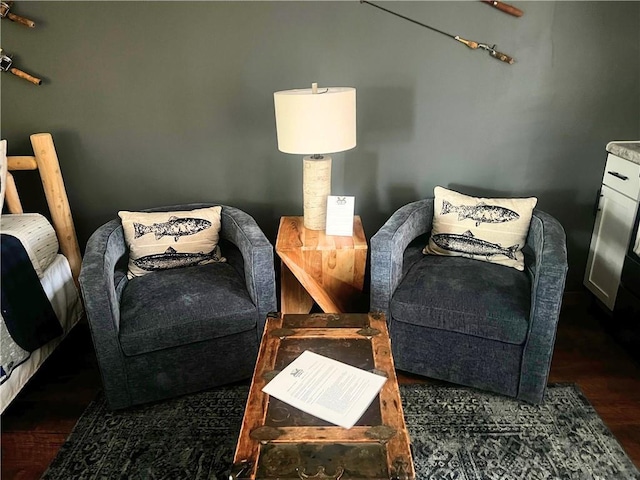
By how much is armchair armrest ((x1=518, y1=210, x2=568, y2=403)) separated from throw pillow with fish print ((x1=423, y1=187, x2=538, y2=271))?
0.56 ft

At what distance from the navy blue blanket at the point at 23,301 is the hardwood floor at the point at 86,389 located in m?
0.28

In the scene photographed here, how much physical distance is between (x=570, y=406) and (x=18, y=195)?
8.95 feet

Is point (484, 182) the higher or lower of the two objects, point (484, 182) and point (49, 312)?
the higher

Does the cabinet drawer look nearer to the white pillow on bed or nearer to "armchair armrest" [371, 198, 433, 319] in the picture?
"armchair armrest" [371, 198, 433, 319]

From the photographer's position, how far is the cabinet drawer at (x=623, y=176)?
217 cm

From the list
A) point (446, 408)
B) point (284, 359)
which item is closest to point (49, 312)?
point (284, 359)

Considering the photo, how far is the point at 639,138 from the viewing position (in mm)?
2473

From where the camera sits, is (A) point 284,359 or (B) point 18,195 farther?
(B) point 18,195

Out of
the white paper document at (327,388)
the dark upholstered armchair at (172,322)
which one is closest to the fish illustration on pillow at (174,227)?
the dark upholstered armchair at (172,322)

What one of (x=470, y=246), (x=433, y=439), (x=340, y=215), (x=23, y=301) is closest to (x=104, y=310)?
(x=23, y=301)

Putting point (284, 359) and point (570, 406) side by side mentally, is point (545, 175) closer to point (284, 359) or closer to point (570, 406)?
point (570, 406)

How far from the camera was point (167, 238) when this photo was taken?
2195mm

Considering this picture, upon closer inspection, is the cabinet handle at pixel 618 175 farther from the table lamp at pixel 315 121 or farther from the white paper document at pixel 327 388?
the white paper document at pixel 327 388

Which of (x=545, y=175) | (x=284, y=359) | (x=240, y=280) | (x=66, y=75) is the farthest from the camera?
(x=545, y=175)
